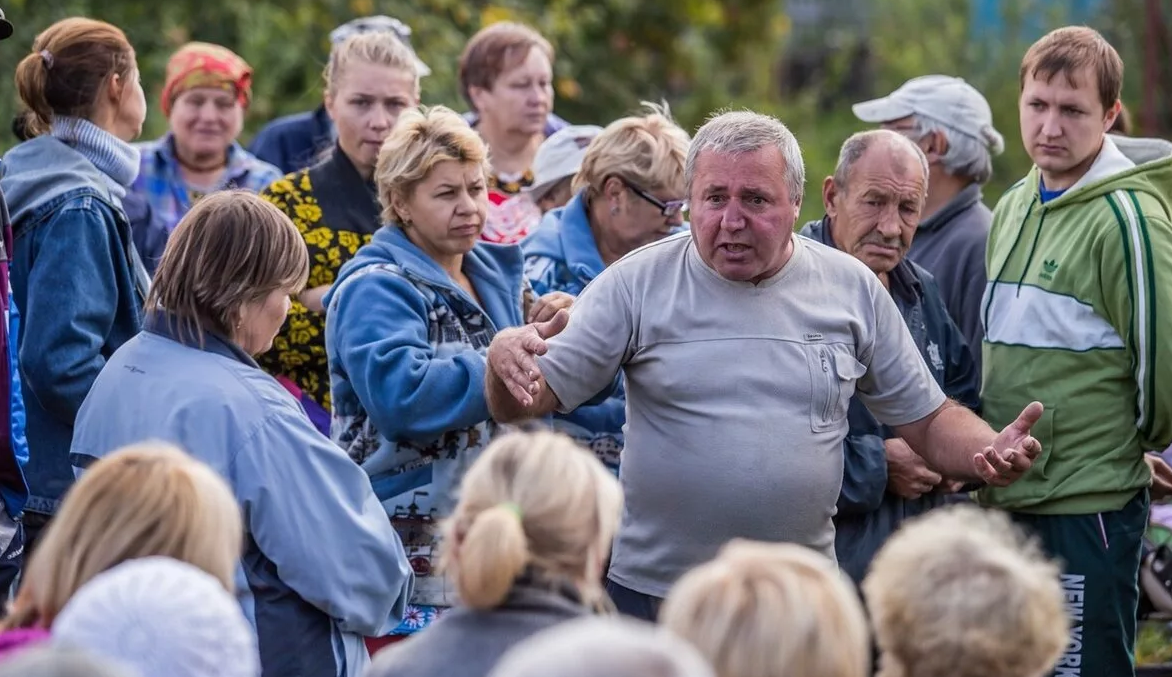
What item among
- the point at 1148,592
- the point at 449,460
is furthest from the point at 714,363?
the point at 1148,592

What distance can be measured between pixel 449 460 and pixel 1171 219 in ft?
7.26

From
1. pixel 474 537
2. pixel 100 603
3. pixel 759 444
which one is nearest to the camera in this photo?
pixel 100 603

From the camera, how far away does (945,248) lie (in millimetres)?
5363

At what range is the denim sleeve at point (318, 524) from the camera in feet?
11.6

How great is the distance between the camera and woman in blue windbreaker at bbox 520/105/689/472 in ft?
16.4

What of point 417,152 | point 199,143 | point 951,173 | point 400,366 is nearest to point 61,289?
point 400,366

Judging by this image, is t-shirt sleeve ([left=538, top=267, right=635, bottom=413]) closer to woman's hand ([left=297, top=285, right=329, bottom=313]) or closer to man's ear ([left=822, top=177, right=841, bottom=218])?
man's ear ([left=822, top=177, right=841, bottom=218])

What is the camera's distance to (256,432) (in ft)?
11.6

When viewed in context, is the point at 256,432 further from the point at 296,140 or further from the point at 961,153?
the point at 296,140

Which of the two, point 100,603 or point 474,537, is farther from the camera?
point 474,537

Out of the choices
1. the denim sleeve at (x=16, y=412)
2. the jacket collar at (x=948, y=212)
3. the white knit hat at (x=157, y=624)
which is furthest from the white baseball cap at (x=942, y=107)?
the white knit hat at (x=157, y=624)

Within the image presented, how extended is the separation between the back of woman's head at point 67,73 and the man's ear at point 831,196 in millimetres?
2144

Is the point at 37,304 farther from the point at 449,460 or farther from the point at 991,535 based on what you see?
the point at 991,535

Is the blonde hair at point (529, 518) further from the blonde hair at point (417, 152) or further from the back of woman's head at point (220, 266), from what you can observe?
the blonde hair at point (417, 152)
